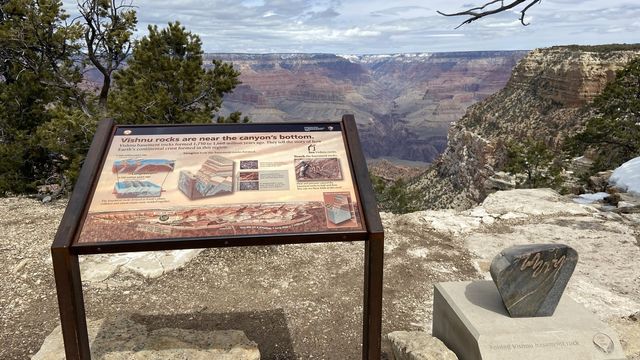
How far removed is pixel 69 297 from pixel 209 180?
135 centimetres

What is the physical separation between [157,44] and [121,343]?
11893 millimetres

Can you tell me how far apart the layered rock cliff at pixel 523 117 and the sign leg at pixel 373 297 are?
3495 centimetres

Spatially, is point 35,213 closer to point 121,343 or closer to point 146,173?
point 121,343

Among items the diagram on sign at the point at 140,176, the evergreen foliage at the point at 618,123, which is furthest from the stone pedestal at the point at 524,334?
the evergreen foliage at the point at 618,123

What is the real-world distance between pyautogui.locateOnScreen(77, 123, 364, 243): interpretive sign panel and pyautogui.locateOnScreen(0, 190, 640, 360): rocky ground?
2.04 meters

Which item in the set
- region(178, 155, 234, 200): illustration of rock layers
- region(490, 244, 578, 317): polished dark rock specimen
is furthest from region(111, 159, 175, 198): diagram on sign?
region(490, 244, 578, 317): polished dark rock specimen

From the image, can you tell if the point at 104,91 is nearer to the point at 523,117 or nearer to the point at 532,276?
the point at 532,276

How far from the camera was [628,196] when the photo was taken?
11.1 metres

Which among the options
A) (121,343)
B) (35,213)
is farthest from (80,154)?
(121,343)

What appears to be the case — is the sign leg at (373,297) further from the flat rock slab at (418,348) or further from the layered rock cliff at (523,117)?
the layered rock cliff at (523,117)

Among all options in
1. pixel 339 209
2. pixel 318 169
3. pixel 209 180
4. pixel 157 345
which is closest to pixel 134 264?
pixel 157 345

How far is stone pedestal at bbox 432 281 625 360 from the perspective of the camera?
3.96 metres

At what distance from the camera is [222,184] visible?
3777mm

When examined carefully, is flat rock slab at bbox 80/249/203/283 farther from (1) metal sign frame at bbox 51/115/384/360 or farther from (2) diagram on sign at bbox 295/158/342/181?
(2) diagram on sign at bbox 295/158/342/181
